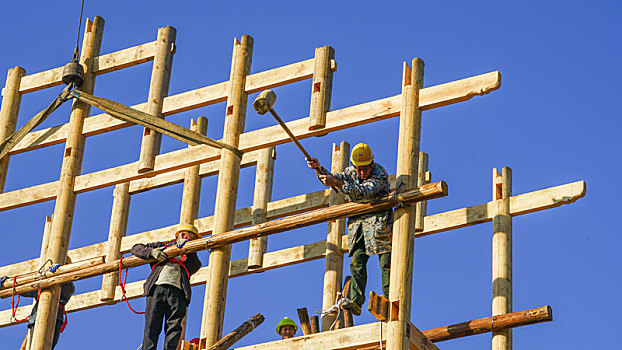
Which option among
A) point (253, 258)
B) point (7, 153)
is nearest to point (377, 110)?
point (253, 258)

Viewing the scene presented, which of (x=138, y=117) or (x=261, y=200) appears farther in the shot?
(x=261, y=200)

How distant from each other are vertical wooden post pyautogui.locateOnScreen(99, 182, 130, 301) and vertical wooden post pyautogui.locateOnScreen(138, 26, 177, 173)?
80.8 inches

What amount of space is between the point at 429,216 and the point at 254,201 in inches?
102

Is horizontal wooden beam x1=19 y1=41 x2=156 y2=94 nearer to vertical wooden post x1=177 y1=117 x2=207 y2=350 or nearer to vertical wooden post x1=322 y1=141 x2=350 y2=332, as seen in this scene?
vertical wooden post x1=177 y1=117 x2=207 y2=350

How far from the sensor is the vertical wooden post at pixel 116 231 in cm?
1856

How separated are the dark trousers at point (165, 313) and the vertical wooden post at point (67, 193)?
1.65 meters

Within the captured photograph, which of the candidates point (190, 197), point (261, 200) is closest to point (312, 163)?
point (261, 200)

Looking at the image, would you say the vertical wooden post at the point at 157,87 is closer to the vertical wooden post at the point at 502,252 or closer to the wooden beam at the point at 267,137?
the wooden beam at the point at 267,137

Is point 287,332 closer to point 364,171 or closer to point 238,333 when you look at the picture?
point 238,333

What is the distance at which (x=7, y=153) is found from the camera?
58.7ft

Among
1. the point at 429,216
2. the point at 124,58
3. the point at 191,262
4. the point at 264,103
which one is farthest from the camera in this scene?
the point at 124,58

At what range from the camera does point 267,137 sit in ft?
52.4

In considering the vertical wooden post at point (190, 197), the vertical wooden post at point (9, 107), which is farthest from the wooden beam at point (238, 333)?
the vertical wooden post at point (9, 107)

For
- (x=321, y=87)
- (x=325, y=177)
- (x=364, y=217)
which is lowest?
(x=364, y=217)
